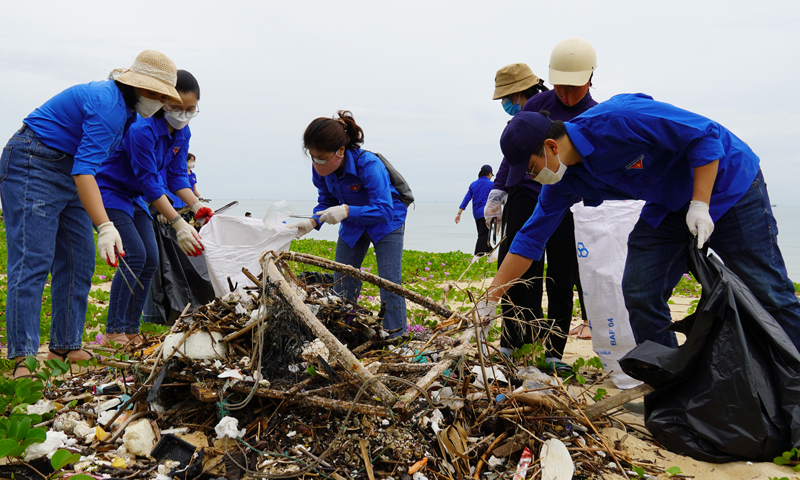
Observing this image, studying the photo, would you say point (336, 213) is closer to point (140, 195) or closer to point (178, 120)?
point (178, 120)

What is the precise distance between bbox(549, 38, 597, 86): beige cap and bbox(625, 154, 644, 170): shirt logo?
0.85 meters

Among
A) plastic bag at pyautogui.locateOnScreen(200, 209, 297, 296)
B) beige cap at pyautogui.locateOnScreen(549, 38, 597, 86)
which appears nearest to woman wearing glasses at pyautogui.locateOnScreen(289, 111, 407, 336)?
plastic bag at pyautogui.locateOnScreen(200, 209, 297, 296)

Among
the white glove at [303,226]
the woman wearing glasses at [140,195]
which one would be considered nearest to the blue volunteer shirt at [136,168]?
the woman wearing glasses at [140,195]

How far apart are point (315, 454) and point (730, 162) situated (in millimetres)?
2158

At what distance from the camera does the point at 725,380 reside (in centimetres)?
192

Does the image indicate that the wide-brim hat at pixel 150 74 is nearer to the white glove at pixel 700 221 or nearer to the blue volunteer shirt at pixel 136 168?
the blue volunteer shirt at pixel 136 168

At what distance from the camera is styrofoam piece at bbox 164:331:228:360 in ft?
6.97

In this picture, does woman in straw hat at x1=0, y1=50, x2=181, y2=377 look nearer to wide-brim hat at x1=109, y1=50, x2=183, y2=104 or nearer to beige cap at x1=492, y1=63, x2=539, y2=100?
wide-brim hat at x1=109, y1=50, x2=183, y2=104

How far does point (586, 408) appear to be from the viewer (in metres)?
2.20

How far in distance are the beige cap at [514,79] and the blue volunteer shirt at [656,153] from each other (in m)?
1.22

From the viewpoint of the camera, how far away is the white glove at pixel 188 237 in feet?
11.5

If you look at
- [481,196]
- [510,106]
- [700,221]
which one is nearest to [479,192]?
[481,196]

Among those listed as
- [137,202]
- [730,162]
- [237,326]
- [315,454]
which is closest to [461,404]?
[315,454]

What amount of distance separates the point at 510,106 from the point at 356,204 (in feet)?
4.35
